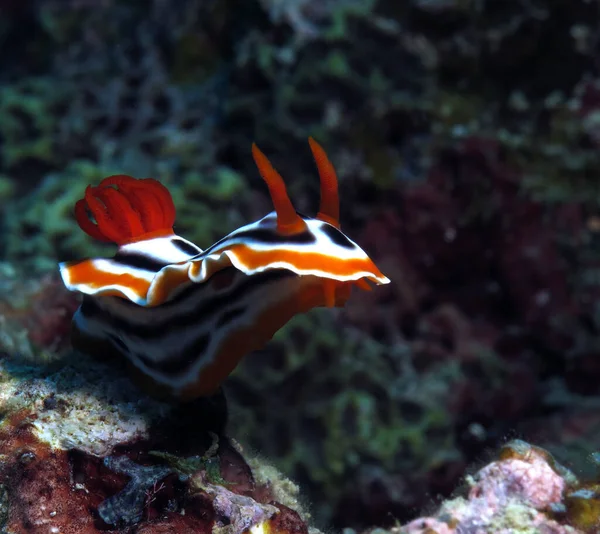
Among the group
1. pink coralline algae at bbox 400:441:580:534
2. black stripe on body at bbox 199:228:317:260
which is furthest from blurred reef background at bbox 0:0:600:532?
black stripe on body at bbox 199:228:317:260

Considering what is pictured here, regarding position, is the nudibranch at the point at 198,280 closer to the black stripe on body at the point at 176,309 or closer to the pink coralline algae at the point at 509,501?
the black stripe on body at the point at 176,309

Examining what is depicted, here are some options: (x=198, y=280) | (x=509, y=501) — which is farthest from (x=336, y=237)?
(x=509, y=501)

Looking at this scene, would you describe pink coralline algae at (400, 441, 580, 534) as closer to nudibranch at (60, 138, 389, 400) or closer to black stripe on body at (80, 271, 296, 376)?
nudibranch at (60, 138, 389, 400)

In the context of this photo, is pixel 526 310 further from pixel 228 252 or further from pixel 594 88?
pixel 228 252

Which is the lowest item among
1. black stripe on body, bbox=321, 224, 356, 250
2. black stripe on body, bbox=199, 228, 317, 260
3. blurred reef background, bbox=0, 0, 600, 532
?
blurred reef background, bbox=0, 0, 600, 532

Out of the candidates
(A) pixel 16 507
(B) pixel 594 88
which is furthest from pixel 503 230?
(A) pixel 16 507
